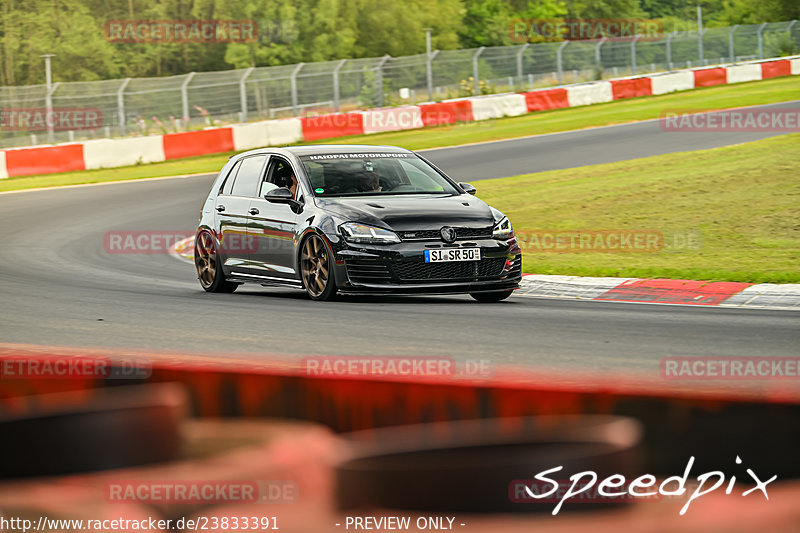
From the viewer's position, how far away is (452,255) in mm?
10570

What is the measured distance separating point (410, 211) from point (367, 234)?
49cm

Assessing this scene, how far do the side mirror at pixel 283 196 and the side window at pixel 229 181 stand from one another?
1.39 metres

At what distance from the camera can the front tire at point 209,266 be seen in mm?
12703

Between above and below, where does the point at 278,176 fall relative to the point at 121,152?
above

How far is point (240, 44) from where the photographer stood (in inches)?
2876

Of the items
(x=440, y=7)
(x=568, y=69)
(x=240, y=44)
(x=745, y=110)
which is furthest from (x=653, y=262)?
(x=440, y=7)

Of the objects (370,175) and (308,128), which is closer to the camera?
(370,175)

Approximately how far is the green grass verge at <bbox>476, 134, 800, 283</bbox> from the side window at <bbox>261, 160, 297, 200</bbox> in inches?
130

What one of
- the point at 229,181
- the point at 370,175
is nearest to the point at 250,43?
the point at 229,181

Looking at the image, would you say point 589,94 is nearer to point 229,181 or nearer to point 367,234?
point 229,181

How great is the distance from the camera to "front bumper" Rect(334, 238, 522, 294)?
10.4m

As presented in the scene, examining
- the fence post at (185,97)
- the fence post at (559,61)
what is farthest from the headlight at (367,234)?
the fence post at (559,61)

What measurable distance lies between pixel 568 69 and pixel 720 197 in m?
28.6

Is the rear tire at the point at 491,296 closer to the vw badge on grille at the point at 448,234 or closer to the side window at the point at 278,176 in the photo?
the vw badge on grille at the point at 448,234
